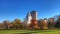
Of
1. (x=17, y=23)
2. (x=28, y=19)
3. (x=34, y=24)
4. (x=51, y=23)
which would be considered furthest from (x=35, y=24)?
(x=17, y=23)

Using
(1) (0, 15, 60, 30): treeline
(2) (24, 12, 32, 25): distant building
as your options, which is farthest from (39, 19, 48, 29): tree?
(2) (24, 12, 32, 25): distant building

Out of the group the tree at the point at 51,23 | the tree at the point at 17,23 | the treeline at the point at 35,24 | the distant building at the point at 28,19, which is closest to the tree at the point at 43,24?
the treeline at the point at 35,24

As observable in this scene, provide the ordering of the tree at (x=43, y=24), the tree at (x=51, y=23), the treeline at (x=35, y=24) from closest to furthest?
the treeline at (x=35, y=24) → the tree at (x=51, y=23) → the tree at (x=43, y=24)

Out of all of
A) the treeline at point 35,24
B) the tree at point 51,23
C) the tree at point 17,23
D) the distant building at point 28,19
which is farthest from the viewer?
the tree at point 51,23

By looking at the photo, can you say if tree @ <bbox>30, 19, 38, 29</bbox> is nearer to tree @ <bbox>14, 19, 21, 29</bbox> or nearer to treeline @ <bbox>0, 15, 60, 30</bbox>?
treeline @ <bbox>0, 15, 60, 30</bbox>

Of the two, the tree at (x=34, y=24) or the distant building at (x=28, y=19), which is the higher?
the distant building at (x=28, y=19)

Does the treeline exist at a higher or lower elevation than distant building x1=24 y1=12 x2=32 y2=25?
lower

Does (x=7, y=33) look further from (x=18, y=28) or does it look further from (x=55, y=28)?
(x=55, y=28)

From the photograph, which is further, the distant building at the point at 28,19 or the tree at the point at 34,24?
the tree at the point at 34,24

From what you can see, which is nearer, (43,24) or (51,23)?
(51,23)

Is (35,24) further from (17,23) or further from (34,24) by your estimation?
(17,23)

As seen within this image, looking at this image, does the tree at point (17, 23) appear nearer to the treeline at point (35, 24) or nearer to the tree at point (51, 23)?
the treeline at point (35, 24)

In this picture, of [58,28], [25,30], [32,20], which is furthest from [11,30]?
[58,28]

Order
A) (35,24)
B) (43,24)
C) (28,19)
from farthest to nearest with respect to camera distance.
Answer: (43,24)
(35,24)
(28,19)
